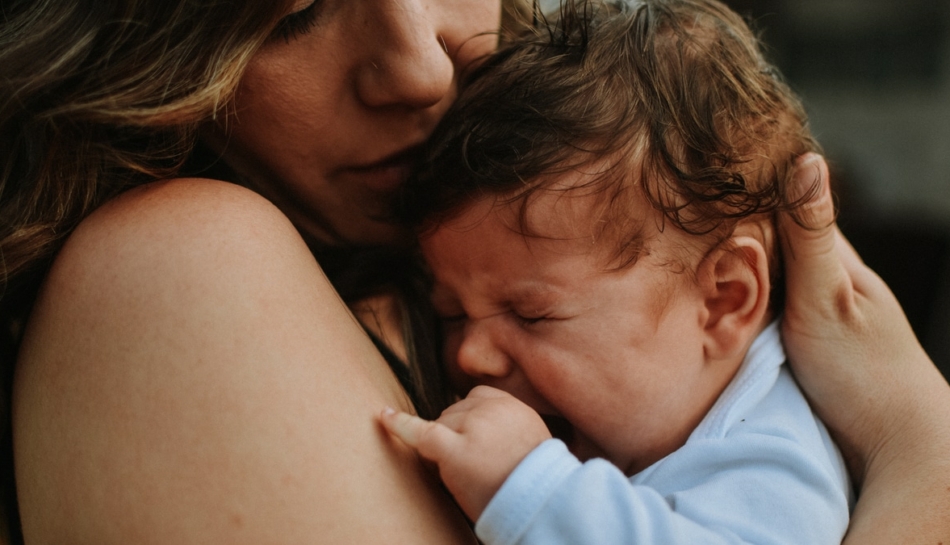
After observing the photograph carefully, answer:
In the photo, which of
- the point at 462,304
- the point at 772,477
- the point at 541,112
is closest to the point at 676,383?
the point at 772,477

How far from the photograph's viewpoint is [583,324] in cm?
125

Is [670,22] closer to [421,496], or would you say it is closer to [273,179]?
[273,179]

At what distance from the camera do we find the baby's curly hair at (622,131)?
1.24 m

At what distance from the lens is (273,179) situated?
51.8 inches

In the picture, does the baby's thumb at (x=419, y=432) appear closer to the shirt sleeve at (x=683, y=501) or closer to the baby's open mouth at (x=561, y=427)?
the shirt sleeve at (x=683, y=501)

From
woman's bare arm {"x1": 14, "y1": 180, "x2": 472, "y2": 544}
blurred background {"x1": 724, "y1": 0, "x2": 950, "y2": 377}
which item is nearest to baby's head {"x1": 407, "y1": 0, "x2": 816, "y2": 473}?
woman's bare arm {"x1": 14, "y1": 180, "x2": 472, "y2": 544}

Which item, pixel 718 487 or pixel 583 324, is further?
pixel 583 324

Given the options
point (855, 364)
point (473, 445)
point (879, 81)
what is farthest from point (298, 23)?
point (879, 81)

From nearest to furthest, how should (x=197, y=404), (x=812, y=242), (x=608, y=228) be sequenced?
(x=197, y=404)
(x=608, y=228)
(x=812, y=242)

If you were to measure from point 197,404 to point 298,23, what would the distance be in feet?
1.86

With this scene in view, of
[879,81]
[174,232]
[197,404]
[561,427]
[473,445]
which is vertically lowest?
[879,81]

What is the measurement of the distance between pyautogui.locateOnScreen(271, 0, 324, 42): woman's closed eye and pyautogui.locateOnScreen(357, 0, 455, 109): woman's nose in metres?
0.08

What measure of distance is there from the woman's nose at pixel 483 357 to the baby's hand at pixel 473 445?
0.21 m

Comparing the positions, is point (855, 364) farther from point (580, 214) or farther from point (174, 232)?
point (174, 232)
